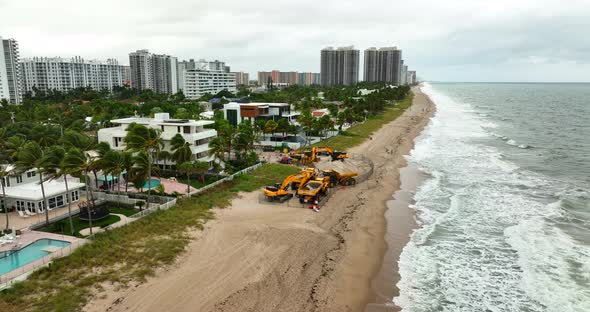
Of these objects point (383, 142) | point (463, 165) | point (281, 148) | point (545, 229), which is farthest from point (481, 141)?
point (545, 229)

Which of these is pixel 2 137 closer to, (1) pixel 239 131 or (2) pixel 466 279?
(1) pixel 239 131

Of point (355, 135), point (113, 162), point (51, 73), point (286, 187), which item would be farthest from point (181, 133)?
point (51, 73)

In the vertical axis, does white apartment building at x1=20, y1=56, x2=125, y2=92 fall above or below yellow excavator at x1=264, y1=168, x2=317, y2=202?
above

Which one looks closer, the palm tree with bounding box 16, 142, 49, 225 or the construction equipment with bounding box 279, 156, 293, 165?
the palm tree with bounding box 16, 142, 49, 225

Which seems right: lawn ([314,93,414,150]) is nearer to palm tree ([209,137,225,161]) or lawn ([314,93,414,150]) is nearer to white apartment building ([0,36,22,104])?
palm tree ([209,137,225,161])

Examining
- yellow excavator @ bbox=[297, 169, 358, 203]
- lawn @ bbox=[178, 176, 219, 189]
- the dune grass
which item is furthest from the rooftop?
yellow excavator @ bbox=[297, 169, 358, 203]

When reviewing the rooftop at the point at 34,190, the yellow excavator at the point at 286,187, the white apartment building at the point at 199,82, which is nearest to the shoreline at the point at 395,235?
the yellow excavator at the point at 286,187

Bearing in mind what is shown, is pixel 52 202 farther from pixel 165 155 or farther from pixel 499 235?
pixel 499 235
